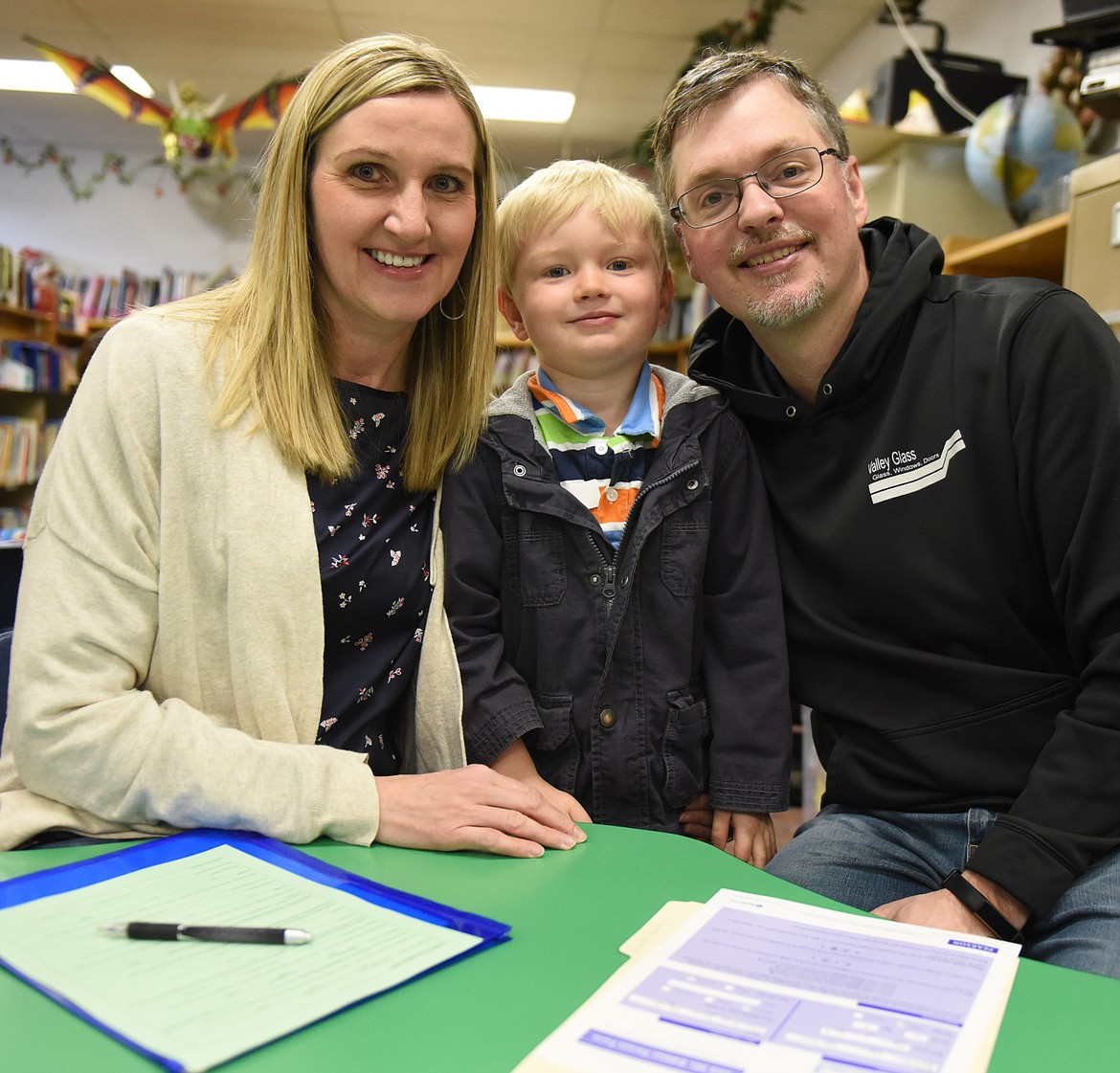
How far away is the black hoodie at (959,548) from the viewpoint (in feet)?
3.99

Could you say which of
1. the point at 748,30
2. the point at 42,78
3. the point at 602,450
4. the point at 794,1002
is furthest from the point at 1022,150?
the point at 42,78

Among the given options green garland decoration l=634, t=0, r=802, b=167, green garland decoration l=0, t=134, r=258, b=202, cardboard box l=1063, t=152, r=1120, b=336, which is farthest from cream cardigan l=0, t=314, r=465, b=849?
green garland decoration l=0, t=134, r=258, b=202

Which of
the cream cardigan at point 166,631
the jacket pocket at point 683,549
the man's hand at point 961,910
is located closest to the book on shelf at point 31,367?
the cream cardigan at point 166,631

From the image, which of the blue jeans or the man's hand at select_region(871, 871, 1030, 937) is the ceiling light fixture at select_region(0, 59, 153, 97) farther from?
the man's hand at select_region(871, 871, 1030, 937)

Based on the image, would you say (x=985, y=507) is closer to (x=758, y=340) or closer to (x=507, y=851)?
(x=758, y=340)

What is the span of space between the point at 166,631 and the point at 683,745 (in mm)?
735

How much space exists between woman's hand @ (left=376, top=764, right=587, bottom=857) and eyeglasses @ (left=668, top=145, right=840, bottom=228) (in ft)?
3.20

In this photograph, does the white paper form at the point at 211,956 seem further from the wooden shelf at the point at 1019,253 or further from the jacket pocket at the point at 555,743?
the wooden shelf at the point at 1019,253

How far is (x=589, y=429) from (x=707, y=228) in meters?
0.38

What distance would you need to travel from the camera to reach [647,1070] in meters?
0.59

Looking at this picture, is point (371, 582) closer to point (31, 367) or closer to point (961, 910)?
point (961, 910)

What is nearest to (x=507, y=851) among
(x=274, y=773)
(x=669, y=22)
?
(x=274, y=773)

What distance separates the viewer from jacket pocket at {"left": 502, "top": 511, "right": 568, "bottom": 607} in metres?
1.41

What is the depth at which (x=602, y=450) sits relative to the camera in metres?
1.49
